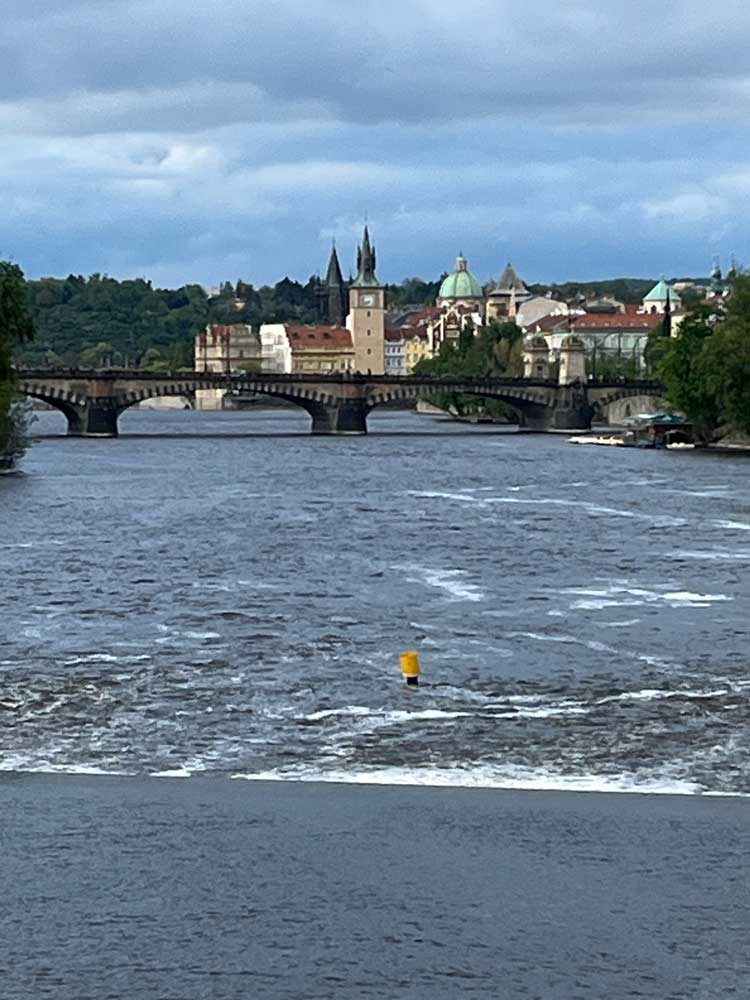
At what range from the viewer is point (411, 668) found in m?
28.4

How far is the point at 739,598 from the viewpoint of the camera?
3822 centimetres

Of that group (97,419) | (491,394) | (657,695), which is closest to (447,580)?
(657,695)

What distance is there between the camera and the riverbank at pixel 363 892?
16062mm

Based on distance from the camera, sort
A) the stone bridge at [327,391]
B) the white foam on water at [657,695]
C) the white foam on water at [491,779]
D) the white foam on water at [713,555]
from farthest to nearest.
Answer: the stone bridge at [327,391] → the white foam on water at [713,555] → the white foam on water at [657,695] → the white foam on water at [491,779]

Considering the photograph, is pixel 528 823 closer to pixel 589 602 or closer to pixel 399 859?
pixel 399 859

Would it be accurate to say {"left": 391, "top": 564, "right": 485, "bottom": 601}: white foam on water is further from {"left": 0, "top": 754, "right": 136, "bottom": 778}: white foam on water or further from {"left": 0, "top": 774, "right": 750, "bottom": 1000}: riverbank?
{"left": 0, "top": 774, "right": 750, "bottom": 1000}: riverbank

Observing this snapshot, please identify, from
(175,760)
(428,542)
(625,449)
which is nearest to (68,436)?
(625,449)

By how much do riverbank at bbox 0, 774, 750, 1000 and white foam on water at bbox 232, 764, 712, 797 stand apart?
33 centimetres

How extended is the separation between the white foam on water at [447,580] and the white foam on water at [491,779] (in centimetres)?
1617

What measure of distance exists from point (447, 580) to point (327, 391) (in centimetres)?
9446

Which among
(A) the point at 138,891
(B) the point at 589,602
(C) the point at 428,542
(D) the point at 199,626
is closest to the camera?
(A) the point at 138,891

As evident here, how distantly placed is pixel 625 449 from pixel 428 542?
198 feet

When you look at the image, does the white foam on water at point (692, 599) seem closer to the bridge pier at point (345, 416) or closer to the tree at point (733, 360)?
the tree at point (733, 360)

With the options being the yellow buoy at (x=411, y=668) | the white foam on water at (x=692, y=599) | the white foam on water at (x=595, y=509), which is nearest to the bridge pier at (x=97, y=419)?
the white foam on water at (x=595, y=509)
